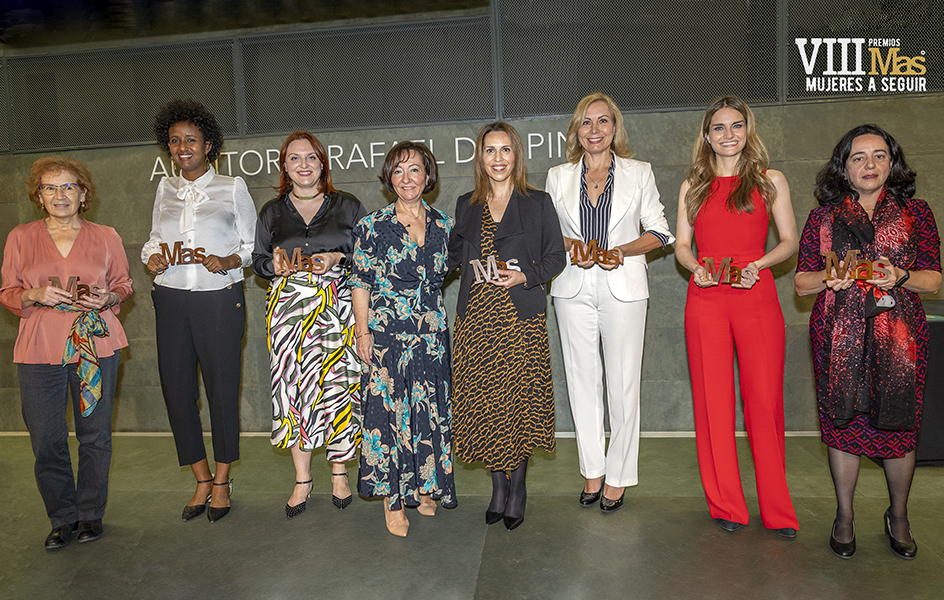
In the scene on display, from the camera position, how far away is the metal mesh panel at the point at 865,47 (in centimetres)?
474

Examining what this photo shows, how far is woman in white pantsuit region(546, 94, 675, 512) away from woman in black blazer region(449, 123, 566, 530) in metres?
0.27

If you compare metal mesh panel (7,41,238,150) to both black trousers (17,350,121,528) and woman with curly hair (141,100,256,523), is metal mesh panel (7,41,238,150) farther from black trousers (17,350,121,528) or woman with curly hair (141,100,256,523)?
black trousers (17,350,121,528)

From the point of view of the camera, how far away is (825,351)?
310cm

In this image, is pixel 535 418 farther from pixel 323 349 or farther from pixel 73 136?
pixel 73 136

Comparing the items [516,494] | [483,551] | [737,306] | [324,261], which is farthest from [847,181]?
[324,261]

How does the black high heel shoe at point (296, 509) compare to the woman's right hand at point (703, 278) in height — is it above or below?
below

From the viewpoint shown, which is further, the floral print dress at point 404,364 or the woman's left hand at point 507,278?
the floral print dress at point 404,364

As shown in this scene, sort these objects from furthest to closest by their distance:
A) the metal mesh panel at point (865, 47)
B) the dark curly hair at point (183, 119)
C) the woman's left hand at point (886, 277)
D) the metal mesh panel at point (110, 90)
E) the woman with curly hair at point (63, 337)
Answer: the metal mesh panel at point (110, 90) < the metal mesh panel at point (865, 47) < the dark curly hair at point (183, 119) < the woman with curly hair at point (63, 337) < the woman's left hand at point (886, 277)

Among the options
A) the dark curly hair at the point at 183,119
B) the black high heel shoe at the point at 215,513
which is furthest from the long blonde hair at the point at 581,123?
the black high heel shoe at the point at 215,513

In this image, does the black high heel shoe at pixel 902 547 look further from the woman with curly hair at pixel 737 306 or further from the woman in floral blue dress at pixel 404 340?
the woman in floral blue dress at pixel 404 340

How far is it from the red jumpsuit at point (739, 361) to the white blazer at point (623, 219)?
0.29 m

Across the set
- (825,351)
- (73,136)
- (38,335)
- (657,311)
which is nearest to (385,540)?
(38,335)

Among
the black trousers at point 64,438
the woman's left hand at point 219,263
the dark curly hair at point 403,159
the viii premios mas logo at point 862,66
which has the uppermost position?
the viii premios mas logo at point 862,66

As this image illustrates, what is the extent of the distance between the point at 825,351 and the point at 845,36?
2961 mm
